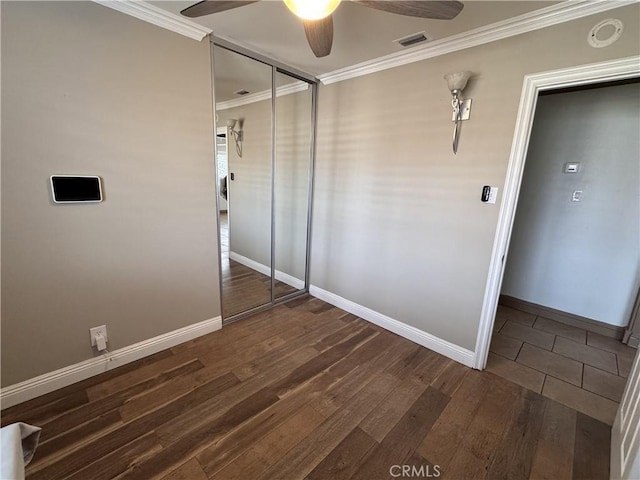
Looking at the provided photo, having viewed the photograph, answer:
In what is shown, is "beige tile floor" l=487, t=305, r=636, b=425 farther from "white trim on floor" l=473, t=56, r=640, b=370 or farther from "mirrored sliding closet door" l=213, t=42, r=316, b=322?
"mirrored sliding closet door" l=213, t=42, r=316, b=322

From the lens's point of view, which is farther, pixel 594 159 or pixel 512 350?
pixel 594 159

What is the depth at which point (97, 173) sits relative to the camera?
179 centimetres

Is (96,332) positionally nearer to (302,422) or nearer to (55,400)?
(55,400)

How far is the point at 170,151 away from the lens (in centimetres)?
206

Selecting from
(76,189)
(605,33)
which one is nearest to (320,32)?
(605,33)

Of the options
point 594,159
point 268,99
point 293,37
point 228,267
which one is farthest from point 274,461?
point 594,159

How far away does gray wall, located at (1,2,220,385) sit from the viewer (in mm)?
→ 1541

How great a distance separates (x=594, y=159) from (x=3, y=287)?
465cm

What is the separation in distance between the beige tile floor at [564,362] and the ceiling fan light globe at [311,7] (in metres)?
2.57

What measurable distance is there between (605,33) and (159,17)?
8.70 ft

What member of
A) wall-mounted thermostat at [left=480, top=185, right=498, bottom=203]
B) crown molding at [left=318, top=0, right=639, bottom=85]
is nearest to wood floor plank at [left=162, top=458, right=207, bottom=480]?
wall-mounted thermostat at [left=480, top=185, right=498, bottom=203]

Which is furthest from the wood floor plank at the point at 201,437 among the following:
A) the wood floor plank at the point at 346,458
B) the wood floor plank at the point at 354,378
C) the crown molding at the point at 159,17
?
the crown molding at the point at 159,17

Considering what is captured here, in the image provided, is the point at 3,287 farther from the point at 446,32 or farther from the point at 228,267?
the point at 446,32

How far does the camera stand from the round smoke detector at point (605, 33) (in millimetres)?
1520
